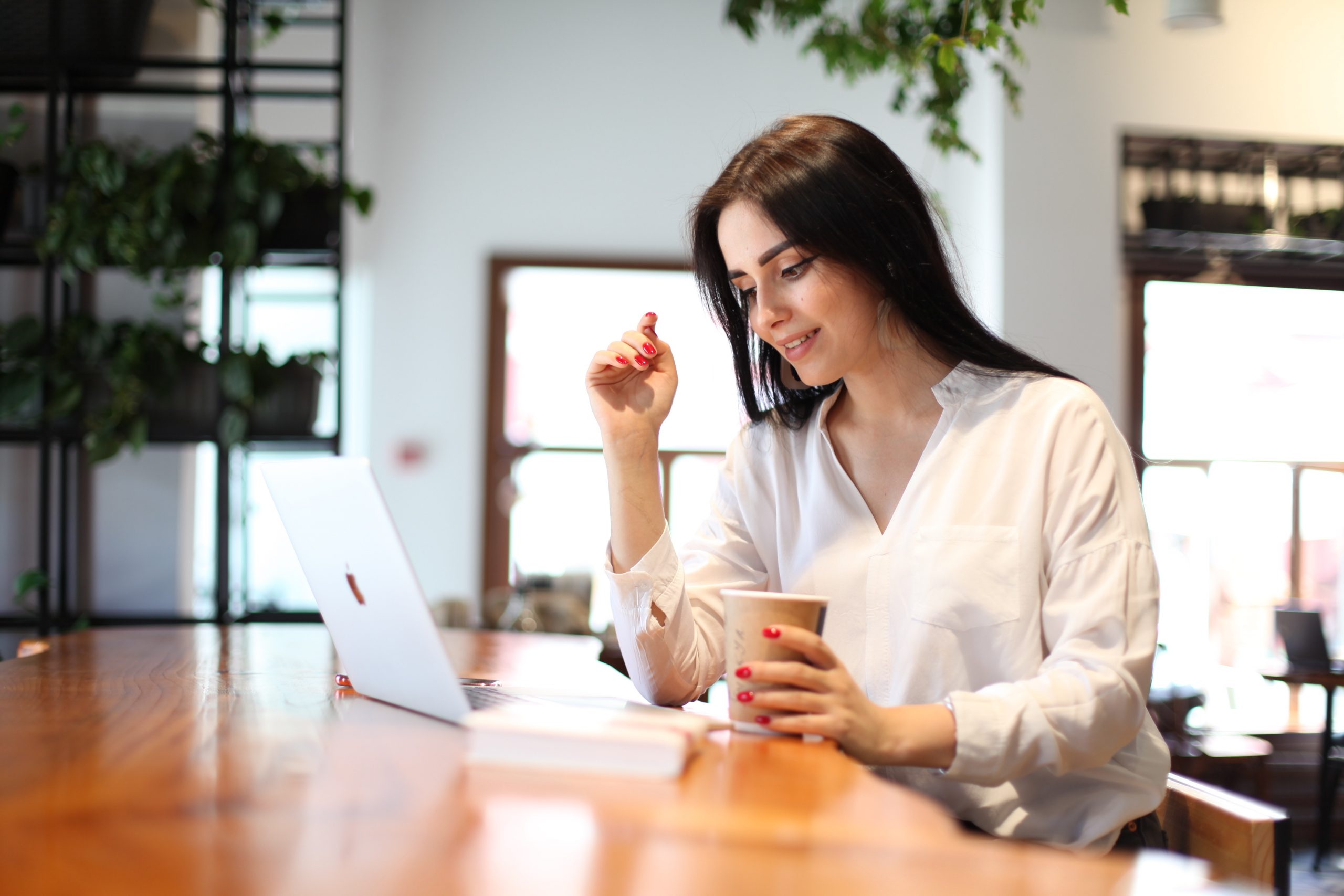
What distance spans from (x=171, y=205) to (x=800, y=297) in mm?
2615

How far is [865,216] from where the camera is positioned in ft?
4.03

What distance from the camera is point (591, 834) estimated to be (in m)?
0.60

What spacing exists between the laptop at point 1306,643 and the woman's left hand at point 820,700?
381cm

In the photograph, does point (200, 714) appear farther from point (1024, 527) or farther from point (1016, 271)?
point (1016, 271)

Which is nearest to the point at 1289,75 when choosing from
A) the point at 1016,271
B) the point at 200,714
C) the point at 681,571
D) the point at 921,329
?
the point at 1016,271

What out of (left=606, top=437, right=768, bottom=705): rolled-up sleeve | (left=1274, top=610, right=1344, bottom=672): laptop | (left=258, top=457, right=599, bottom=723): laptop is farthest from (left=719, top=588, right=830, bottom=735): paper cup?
(left=1274, top=610, right=1344, bottom=672): laptop

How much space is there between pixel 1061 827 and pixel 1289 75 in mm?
4608

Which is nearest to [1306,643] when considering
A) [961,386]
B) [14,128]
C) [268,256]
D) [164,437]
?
[961,386]

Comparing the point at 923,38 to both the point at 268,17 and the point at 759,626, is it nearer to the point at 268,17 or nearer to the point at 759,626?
the point at 268,17

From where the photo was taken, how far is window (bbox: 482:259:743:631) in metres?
5.79

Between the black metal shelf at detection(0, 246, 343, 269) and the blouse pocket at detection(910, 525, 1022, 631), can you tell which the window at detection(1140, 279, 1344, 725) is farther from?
the blouse pocket at detection(910, 525, 1022, 631)

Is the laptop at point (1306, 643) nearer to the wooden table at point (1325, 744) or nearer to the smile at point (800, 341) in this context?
the wooden table at point (1325, 744)

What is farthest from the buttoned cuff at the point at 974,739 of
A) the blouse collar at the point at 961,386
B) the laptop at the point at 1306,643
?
the laptop at the point at 1306,643

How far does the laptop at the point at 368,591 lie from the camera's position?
0.88 metres
